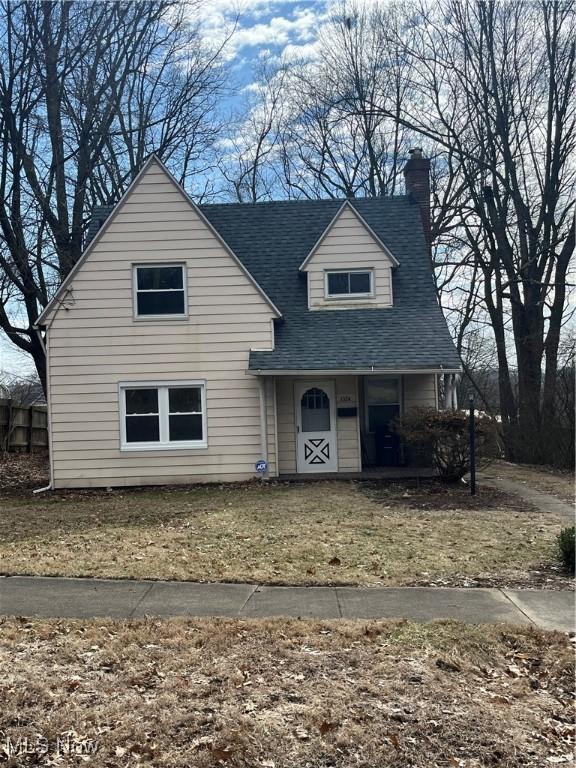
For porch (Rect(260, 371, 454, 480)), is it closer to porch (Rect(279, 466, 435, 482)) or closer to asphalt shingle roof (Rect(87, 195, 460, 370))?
porch (Rect(279, 466, 435, 482))

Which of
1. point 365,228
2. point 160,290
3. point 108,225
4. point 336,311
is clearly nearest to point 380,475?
point 336,311

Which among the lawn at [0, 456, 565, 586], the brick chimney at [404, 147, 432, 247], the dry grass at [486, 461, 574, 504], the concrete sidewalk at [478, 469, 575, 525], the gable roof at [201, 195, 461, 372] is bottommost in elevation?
the dry grass at [486, 461, 574, 504]

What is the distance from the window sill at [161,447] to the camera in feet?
50.4

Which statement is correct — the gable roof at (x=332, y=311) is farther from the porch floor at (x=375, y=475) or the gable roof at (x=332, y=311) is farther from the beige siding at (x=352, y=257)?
the porch floor at (x=375, y=475)

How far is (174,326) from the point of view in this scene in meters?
15.6

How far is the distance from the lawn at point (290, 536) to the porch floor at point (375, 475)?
97cm

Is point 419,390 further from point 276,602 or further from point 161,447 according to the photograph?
point 276,602

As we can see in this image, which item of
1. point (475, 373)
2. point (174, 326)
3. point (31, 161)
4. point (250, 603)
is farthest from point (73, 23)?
point (475, 373)

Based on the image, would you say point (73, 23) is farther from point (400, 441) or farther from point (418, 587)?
point (418, 587)

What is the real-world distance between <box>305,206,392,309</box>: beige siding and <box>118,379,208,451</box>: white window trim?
158 inches

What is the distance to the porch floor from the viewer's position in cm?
1505

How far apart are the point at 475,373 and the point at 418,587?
34.1 metres

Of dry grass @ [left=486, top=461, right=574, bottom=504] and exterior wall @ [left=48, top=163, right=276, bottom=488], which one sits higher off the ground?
exterior wall @ [left=48, top=163, right=276, bottom=488]

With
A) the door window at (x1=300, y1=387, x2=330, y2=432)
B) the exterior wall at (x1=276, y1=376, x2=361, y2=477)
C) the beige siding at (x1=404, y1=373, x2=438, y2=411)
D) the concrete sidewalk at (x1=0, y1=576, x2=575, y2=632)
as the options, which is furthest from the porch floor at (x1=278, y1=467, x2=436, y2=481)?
the concrete sidewalk at (x1=0, y1=576, x2=575, y2=632)
